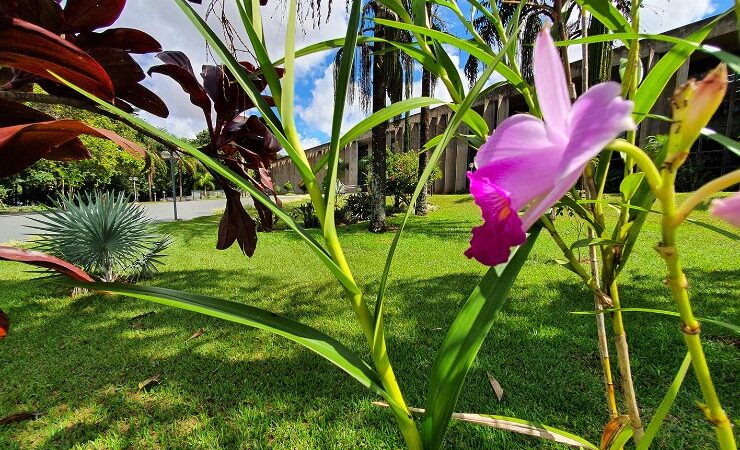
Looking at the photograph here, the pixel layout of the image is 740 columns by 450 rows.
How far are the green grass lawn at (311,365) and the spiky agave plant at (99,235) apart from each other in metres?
0.37

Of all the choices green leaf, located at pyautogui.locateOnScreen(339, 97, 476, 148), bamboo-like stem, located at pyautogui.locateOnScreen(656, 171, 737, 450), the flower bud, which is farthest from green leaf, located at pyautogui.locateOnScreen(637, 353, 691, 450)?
green leaf, located at pyautogui.locateOnScreen(339, 97, 476, 148)

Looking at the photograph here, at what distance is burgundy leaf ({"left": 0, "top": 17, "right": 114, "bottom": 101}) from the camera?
0.42m

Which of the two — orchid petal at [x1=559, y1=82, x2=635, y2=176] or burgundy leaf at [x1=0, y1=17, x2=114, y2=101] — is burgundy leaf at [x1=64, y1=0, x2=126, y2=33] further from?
orchid petal at [x1=559, y1=82, x2=635, y2=176]

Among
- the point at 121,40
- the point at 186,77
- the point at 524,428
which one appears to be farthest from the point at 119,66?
the point at 524,428

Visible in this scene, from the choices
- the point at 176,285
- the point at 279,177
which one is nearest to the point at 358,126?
the point at 176,285

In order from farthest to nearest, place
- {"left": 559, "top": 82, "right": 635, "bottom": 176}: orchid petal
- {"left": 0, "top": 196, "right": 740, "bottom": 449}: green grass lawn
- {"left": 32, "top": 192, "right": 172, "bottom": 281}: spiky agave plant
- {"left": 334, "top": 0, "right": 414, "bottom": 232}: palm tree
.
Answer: {"left": 334, "top": 0, "right": 414, "bottom": 232}: palm tree, {"left": 32, "top": 192, "right": 172, "bottom": 281}: spiky agave plant, {"left": 0, "top": 196, "right": 740, "bottom": 449}: green grass lawn, {"left": 559, "top": 82, "right": 635, "bottom": 176}: orchid petal

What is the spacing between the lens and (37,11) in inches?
20.4

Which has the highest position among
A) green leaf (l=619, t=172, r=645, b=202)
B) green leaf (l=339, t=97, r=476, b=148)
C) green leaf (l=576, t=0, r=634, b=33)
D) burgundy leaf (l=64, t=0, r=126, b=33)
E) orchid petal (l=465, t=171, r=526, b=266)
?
burgundy leaf (l=64, t=0, r=126, b=33)

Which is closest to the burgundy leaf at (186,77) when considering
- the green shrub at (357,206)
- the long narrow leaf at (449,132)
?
the long narrow leaf at (449,132)

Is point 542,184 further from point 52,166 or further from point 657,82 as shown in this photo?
point 52,166

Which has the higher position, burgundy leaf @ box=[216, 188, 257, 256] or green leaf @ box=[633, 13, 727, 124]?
green leaf @ box=[633, 13, 727, 124]

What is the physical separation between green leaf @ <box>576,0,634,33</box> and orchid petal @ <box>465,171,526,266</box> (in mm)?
385

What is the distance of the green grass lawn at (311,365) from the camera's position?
1.55 m

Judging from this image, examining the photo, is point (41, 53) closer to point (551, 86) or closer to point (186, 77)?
point (186, 77)
